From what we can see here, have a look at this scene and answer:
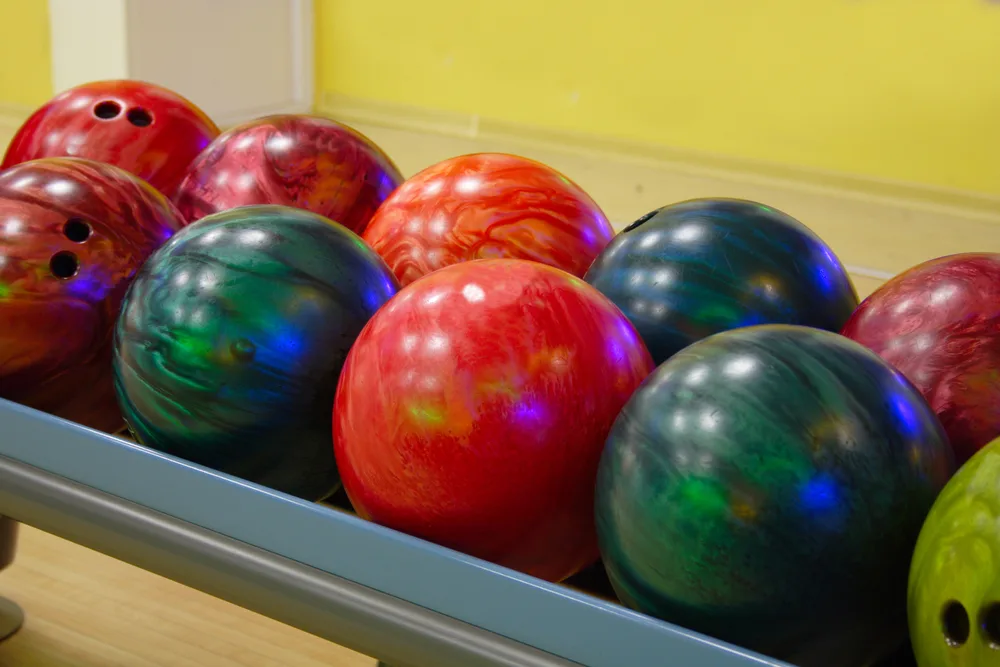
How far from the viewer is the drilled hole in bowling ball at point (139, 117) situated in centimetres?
178

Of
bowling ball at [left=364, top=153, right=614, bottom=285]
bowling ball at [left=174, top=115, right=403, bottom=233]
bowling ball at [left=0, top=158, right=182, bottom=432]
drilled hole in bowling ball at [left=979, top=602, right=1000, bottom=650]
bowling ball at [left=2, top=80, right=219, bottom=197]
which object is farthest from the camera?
bowling ball at [left=2, top=80, right=219, bottom=197]

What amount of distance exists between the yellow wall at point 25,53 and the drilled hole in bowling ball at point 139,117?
3860mm

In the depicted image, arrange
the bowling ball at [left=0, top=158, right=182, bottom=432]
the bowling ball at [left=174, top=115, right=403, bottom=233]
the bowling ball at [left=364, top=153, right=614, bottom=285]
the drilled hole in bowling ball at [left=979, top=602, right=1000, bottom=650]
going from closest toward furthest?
the drilled hole in bowling ball at [left=979, top=602, right=1000, bottom=650] → the bowling ball at [left=0, top=158, right=182, bottom=432] → the bowling ball at [left=364, top=153, right=614, bottom=285] → the bowling ball at [left=174, top=115, right=403, bottom=233]

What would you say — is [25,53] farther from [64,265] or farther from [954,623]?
[954,623]

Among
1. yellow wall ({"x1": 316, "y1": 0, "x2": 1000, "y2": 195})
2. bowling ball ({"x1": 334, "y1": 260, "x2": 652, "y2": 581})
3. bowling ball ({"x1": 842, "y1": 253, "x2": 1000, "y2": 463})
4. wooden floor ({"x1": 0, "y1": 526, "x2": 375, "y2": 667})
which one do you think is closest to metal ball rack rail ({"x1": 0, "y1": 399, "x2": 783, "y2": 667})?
bowling ball ({"x1": 334, "y1": 260, "x2": 652, "y2": 581})

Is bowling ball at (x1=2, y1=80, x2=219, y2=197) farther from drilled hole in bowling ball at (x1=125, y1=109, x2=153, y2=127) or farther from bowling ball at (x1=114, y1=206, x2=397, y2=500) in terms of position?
bowling ball at (x1=114, y1=206, x2=397, y2=500)

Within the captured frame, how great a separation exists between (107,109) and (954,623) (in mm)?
1434

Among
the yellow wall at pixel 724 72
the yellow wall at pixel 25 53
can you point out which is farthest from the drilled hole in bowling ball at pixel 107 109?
the yellow wall at pixel 25 53

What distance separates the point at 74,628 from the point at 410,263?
0.83 m

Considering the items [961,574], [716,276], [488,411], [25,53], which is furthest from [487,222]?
[25,53]

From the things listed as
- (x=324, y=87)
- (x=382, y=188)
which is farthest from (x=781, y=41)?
(x=382, y=188)

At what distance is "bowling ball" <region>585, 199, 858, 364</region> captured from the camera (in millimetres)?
1273

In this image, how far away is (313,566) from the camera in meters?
1.02

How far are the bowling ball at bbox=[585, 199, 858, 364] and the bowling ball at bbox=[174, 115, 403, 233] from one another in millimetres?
436
